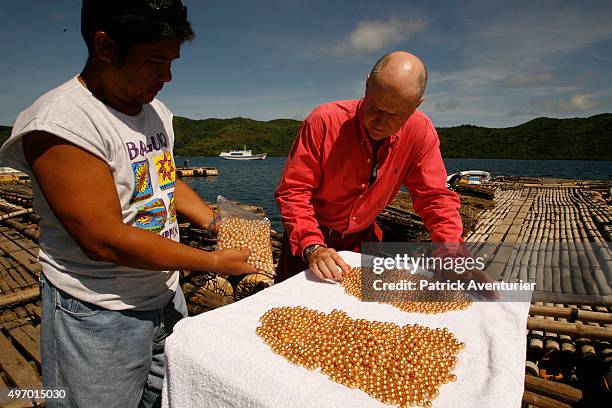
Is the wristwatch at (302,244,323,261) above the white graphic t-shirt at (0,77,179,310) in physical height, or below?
below

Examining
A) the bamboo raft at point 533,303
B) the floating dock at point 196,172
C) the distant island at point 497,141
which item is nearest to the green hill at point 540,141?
the distant island at point 497,141

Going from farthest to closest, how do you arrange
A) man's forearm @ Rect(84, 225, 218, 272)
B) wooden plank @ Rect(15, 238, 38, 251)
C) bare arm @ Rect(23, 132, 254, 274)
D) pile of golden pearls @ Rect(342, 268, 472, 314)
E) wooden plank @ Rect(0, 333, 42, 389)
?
wooden plank @ Rect(15, 238, 38, 251)
wooden plank @ Rect(0, 333, 42, 389)
pile of golden pearls @ Rect(342, 268, 472, 314)
man's forearm @ Rect(84, 225, 218, 272)
bare arm @ Rect(23, 132, 254, 274)

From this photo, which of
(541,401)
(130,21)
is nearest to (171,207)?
(130,21)

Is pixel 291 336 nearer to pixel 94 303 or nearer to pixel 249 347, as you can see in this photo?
pixel 249 347

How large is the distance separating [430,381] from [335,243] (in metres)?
1.69

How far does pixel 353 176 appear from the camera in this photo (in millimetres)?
2775

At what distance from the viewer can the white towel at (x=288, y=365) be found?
1.36 m

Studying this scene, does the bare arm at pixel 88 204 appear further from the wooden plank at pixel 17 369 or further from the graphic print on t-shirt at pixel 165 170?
the wooden plank at pixel 17 369

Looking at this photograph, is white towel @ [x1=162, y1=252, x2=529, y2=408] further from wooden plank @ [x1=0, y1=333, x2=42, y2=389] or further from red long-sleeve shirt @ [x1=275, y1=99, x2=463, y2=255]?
wooden plank @ [x1=0, y1=333, x2=42, y2=389]

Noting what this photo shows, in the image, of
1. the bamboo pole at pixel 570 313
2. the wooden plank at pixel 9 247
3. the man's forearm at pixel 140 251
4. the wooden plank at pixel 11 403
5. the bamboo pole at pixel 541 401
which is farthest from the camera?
the wooden plank at pixel 9 247

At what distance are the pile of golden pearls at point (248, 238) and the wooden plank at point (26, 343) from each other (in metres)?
3.11

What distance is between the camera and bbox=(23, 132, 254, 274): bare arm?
1268 millimetres

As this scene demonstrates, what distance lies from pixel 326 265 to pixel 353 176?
82 cm

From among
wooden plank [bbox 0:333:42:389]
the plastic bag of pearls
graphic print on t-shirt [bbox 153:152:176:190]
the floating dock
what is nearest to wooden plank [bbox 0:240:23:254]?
wooden plank [bbox 0:333:42:389]
